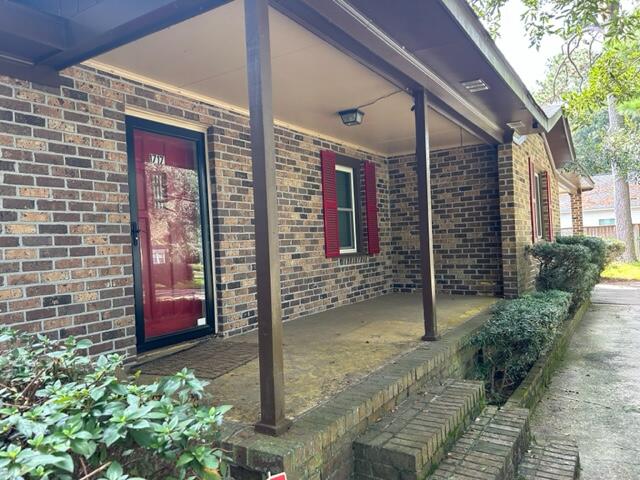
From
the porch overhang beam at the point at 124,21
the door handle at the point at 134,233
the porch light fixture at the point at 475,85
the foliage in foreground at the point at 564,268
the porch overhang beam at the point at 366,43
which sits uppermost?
the porch light fixture at the point at 475,85

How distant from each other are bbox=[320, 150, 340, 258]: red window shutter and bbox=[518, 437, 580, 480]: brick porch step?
3547 mm

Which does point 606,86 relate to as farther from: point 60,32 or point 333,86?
point 60,32

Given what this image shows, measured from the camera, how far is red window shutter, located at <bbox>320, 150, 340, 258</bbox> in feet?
20.1

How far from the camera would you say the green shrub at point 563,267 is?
22.6 feet

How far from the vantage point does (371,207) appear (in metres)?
7.14

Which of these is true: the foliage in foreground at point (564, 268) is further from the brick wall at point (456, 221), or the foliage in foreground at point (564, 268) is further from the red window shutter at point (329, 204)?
the red window shutter at point (329, 204)

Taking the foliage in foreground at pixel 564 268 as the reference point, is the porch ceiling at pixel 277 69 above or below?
above

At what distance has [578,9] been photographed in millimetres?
6875

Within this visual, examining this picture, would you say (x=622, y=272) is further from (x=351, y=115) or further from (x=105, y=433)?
(x=105, y=433)

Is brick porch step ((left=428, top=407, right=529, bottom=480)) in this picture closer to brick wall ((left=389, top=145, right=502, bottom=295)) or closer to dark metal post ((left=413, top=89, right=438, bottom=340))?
dark metal post ((left=413, top=89, right=438, bottom=340))

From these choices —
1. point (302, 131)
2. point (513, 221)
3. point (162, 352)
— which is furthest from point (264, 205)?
point (513, 221)

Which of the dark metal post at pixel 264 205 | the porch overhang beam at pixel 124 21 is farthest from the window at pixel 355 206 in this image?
the dark metal post at pixel 264 205

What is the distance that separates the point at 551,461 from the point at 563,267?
4756 millimetres

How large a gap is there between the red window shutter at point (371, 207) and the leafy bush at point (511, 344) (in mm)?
2701
